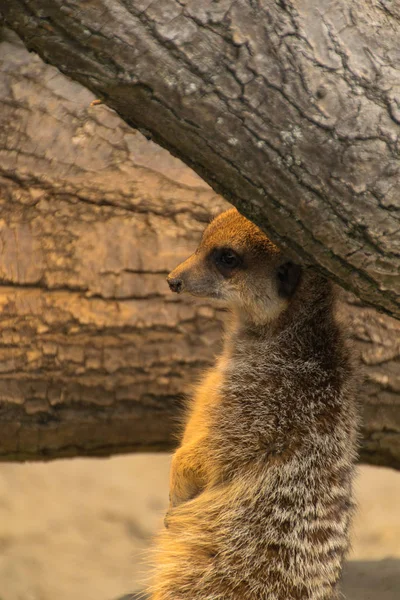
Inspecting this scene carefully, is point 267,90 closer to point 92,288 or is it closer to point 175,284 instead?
point 175,284

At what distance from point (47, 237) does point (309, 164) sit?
44.2 inches

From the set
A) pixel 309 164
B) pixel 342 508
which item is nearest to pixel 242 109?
pixel 309 164

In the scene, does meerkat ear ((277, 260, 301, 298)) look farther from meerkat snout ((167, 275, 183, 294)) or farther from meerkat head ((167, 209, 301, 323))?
meerkat snout ((167, 275, 183, 294))

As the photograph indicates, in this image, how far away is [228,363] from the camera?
200 centimetres

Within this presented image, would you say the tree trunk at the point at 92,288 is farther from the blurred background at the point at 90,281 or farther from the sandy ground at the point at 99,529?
the sandy ground at the point at 99,529

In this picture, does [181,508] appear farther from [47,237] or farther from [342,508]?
[47,237]

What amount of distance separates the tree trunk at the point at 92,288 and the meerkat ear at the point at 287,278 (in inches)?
18.2

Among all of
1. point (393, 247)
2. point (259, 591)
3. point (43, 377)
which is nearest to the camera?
point (393, 247)

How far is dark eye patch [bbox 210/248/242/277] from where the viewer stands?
188 cm

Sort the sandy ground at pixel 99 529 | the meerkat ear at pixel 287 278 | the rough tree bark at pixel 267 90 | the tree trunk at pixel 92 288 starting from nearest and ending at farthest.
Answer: the rough tree bark at pixel 267 90 < the meerkat ear at pixel 287 278 < the tree trunk at pixel 92 288 < the sandy ground at pixel 99 529

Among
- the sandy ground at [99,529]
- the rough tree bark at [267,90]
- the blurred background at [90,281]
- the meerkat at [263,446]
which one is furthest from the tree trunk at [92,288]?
the rough tree bark at [267,90]

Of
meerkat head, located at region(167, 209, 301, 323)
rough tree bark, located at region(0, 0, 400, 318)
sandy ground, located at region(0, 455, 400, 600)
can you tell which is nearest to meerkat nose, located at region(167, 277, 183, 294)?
meerkat head, located at region(167, 209, 301, 323)

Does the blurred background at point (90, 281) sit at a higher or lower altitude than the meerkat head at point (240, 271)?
lower

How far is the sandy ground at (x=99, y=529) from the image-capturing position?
278 cm
